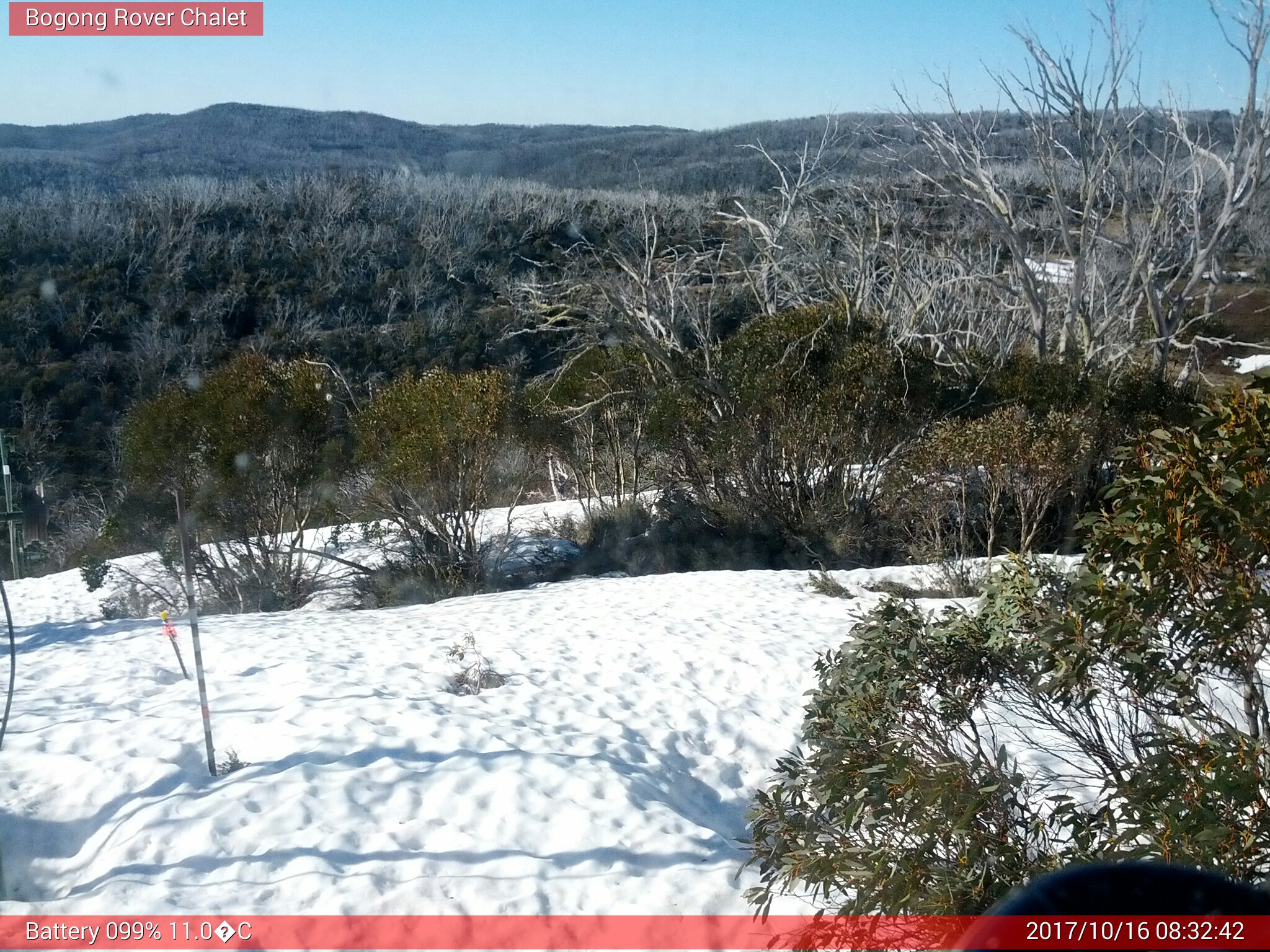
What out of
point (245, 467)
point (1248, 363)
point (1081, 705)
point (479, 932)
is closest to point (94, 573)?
point (245, 467)

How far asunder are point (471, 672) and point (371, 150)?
145 feet

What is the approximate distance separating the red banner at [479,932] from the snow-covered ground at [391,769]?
0.22ft

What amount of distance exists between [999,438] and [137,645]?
27.1ft

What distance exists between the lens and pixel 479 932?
129 inches

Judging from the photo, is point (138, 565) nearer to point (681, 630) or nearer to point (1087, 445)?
point (681, 630)

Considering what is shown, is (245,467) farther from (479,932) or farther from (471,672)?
(479,932)

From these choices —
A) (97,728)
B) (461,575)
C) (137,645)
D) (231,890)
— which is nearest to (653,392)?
(461,575)

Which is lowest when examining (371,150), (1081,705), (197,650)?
(197,650)

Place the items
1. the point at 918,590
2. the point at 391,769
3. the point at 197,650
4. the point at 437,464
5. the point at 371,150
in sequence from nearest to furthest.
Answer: the point at 197,650 → the point at 391,769 → the point at 918,590 → the point at 437,464 → the point at 371,150

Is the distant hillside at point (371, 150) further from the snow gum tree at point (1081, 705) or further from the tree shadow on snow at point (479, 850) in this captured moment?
the snow gum tree at point (1081, 705)

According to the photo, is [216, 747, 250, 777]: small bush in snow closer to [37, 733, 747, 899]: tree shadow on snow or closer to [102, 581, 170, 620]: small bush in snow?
[37, 733, 747, 899]: tree shadow on snow

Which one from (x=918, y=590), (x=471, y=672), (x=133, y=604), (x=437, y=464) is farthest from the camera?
(x=437, y=464)

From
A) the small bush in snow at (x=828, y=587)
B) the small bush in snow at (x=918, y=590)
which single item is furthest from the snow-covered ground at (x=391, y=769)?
the small bush in snow at (x=918, y=590)

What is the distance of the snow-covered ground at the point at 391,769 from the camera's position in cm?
340
